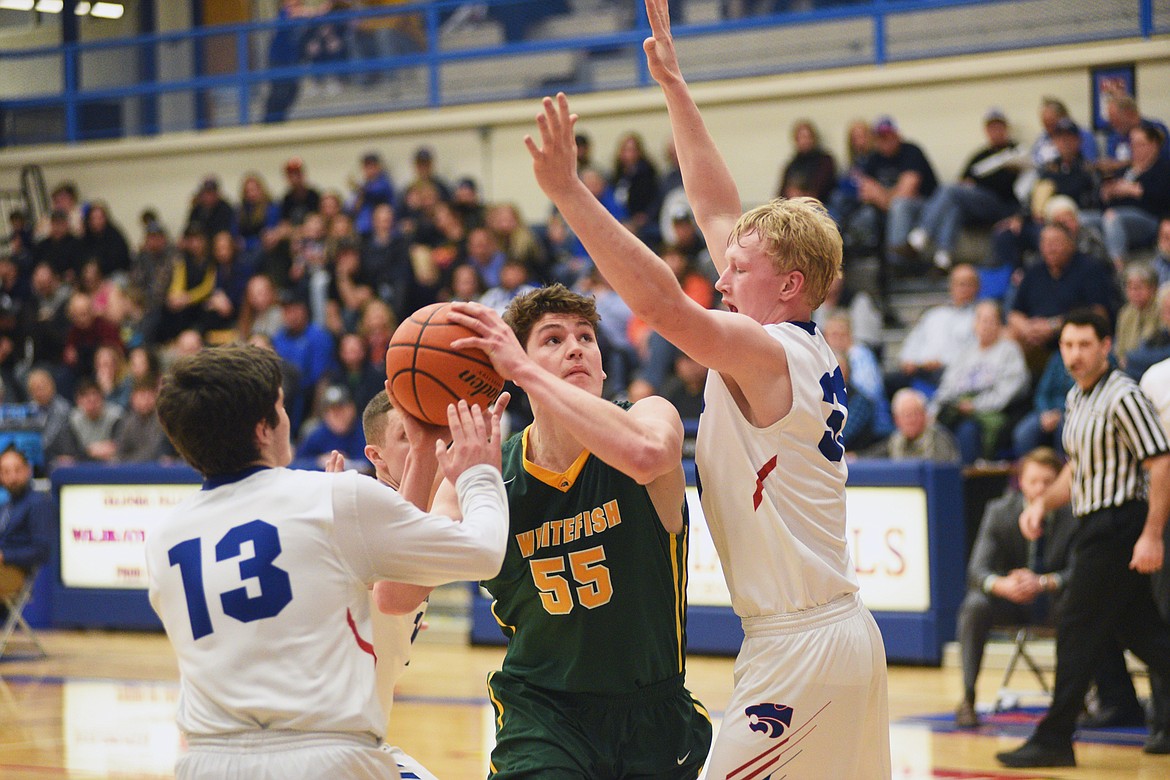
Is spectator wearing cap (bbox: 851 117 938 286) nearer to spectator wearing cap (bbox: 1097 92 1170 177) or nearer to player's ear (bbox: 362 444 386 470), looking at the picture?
spectator wearing cap (bbox: 1097 92 1170 177)

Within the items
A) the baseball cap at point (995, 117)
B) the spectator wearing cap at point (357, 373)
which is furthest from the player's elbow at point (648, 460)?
the baseball cap at point (995, 117)

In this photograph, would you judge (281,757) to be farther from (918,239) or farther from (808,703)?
(918,239)

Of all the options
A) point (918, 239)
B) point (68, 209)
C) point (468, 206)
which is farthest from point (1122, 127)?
point (68, 209)

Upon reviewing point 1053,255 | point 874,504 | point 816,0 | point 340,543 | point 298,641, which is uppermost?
point 816,0

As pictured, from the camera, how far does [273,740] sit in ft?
9.98

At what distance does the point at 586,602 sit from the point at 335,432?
914 centimetres

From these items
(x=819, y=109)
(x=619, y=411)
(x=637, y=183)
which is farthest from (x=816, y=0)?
(x=619, y=411)

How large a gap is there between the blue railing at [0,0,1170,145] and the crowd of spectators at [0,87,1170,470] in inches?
44.7

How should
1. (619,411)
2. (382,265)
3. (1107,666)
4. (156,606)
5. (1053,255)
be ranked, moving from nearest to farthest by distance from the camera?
(156,606) → (619,411) → (1107,666) → (1053,255) → (382,265)

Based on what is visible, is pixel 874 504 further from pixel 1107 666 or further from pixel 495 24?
pixel 495 24

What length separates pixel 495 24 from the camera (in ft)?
63.5

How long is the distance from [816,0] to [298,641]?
593 inches

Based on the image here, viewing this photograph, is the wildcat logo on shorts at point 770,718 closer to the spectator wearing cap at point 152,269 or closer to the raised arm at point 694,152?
the raised arm at point 694,152

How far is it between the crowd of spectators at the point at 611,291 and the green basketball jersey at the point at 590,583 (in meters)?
7.03
